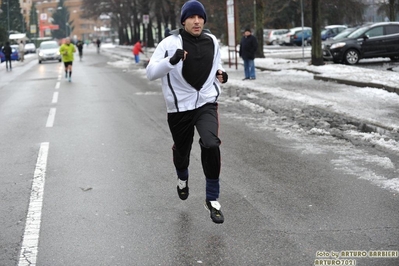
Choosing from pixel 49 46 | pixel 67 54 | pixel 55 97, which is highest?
pixel 49 46

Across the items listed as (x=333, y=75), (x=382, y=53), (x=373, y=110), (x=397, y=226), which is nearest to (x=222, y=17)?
(x=382, y=53)

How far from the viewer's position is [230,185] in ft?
23.4

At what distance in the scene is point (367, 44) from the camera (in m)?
26.8

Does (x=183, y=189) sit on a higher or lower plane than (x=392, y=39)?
lower

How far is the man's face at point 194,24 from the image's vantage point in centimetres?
550

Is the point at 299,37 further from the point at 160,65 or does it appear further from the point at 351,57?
the point at 160,65

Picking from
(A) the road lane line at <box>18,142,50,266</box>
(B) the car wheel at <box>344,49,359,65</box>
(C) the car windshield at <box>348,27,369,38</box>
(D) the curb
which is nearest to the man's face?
(A) the road lane line at <box>18,142,50,266</box>

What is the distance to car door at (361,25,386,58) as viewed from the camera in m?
26.8

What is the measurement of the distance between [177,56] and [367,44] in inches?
896

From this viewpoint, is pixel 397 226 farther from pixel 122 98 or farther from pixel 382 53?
pixel 382 53

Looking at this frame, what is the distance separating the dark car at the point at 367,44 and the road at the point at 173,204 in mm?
16111

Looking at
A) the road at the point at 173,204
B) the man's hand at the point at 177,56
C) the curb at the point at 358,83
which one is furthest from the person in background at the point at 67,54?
the man's hand at the point at 177,56

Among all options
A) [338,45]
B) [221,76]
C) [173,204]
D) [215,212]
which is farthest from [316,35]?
[215,212]

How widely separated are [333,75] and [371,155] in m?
12.6
